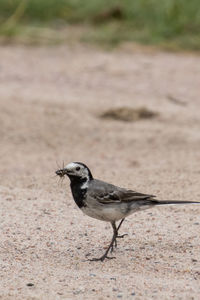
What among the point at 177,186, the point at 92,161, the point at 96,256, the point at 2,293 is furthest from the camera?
the point at 92,161

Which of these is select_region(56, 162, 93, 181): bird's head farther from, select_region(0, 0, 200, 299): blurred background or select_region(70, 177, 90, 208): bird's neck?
select_region(0, 0, 200, 299): blurred background

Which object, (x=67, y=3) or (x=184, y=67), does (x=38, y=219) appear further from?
(x=67, y=3)

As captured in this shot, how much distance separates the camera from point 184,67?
11500mm

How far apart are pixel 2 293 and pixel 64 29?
8.93m

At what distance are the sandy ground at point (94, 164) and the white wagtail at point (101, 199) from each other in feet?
1.07

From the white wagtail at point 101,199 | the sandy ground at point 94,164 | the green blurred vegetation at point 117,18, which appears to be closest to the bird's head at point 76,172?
the white wagtail at point 101,199

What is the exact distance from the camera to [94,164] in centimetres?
835

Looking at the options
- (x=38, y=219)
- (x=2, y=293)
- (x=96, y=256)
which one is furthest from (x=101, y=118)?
(x=2, y=293)

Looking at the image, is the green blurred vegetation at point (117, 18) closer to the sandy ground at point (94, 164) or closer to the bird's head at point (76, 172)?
the sandy ground at point (94, 164)

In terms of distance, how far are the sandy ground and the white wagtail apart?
1.07 ft

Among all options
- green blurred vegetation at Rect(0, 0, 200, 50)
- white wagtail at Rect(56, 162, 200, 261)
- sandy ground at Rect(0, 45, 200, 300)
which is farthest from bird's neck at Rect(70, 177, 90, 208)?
green blurred vegetation at Rect(0, 0, 200, 50)

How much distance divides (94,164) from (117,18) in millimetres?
5459

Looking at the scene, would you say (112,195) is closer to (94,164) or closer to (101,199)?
(101,199)

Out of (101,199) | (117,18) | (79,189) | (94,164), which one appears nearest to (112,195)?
(101,199)
